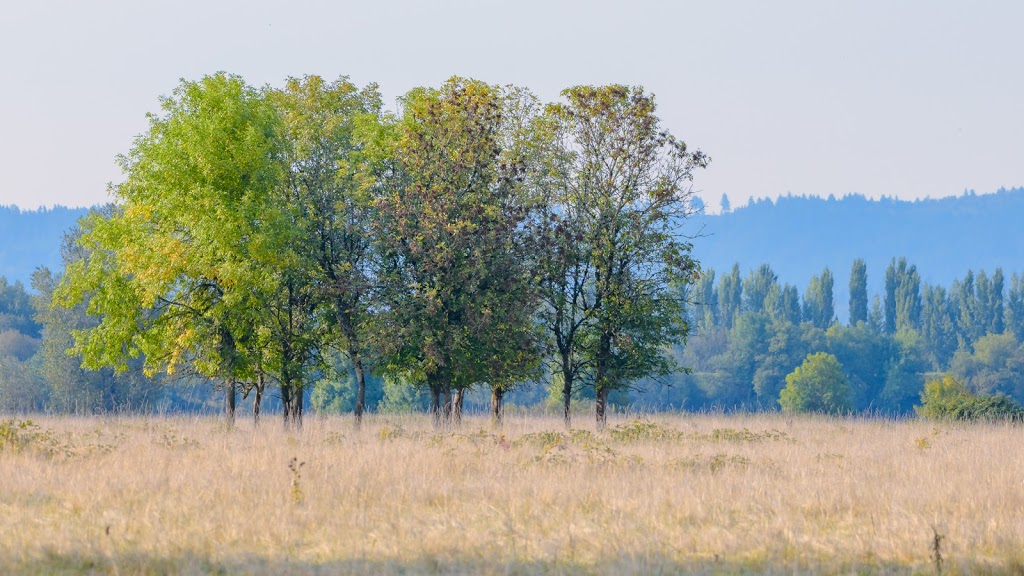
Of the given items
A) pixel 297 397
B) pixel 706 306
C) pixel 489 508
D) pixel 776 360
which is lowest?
pixel 489 508

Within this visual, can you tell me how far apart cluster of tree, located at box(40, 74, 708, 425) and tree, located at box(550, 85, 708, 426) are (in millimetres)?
67

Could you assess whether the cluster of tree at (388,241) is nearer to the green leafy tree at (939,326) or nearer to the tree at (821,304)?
the green leafy tree at (939,326)

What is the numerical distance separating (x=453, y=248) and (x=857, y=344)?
405 ft

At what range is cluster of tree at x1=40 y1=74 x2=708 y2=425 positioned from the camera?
3000 cm

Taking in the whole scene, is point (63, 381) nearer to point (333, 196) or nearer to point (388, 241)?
point (333, 196)

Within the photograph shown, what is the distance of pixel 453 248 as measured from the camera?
99.3 ft

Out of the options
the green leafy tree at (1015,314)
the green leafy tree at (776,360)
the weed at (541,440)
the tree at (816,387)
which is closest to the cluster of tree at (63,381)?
the weed at (541,440)

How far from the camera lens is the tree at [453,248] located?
1203 inches

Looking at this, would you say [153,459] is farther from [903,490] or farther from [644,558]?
[903,490]

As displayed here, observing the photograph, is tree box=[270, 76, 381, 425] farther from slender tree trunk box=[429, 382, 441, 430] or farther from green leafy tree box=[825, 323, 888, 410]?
green leafy tree box=[825, 323, 888, 410]

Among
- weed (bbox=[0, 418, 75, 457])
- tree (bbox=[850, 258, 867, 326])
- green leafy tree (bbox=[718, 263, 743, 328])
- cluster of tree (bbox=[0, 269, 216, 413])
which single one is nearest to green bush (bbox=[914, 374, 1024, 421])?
weed (bbox=[0, 418, 75, 457])

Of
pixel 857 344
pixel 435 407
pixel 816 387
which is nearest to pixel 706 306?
pixel 857 344

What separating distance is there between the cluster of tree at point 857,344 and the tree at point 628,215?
259ft

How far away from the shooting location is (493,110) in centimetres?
3394
